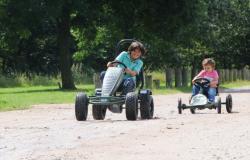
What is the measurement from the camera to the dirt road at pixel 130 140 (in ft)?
32.8

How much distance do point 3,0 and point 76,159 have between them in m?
35.0

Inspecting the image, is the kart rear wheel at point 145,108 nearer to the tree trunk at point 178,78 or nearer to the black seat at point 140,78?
the black seat at point 140,78

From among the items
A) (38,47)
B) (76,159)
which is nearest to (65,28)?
(38,47)

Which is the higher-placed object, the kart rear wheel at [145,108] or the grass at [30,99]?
the kart rear wheel at [145,108]

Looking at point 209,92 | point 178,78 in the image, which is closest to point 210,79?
point 209,92

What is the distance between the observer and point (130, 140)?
1181 cm

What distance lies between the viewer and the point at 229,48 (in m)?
74.6

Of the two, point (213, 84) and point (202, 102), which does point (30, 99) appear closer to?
point (213, 84)

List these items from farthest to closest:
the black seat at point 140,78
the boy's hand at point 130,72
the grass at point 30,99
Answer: the grass at point 30,99 < the black seat at point 140,78 < the boy's hand at point 130,72

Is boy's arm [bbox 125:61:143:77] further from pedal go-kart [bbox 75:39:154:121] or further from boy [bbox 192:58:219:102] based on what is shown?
boy [bbox 192:58:219:102]

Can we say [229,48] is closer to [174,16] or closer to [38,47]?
[38,47]

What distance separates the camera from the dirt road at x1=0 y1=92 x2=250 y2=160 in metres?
9.99

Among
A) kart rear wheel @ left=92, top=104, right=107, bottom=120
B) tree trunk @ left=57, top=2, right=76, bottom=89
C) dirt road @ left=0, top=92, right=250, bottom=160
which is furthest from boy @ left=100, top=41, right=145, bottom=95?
tree trunk @ left=57, top=2, right=76, bottom=89

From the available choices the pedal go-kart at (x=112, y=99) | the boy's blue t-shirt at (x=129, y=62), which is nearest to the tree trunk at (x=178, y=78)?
the boy's blue t-shirt at (x=129, y=62)
